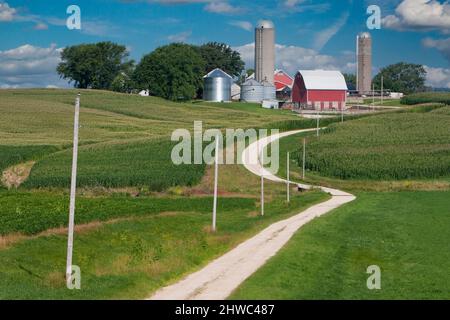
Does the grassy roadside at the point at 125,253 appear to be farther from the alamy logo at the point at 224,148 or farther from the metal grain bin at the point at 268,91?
the metal grain bin at the point at 268,91

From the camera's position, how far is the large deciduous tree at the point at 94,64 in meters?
186

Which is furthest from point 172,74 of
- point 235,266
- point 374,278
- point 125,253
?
point 374,278

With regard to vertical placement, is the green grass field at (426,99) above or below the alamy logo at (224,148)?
above

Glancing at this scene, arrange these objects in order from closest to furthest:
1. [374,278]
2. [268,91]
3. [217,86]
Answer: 1. [374,278]
2. [268,91]
3. [217,86]

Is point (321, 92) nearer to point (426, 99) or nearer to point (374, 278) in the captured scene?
point (426, 99)

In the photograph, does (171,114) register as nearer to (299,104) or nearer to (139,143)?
(299,104)

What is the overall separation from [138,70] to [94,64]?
1553 centimetres

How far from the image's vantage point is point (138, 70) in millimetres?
180375

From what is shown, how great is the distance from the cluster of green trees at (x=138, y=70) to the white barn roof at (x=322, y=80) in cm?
2508

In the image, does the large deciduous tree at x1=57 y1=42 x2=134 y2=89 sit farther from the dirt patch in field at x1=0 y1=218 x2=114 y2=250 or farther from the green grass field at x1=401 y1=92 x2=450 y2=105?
the dirt patch in field at x1=0 y1=218 x2=114 y2=250

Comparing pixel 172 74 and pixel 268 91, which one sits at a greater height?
pixel 172 74

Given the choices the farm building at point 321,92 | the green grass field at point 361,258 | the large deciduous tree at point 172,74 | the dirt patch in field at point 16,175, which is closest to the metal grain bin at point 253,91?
the farm building at point 321,92

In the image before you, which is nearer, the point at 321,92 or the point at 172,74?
the point at 321,92

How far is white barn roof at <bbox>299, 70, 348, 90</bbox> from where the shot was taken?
162 m
